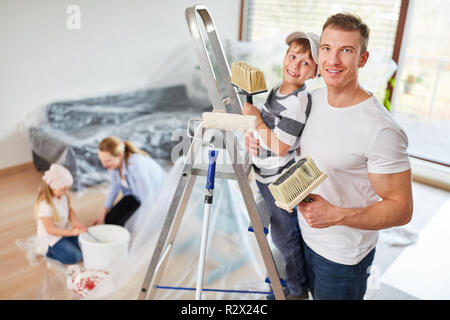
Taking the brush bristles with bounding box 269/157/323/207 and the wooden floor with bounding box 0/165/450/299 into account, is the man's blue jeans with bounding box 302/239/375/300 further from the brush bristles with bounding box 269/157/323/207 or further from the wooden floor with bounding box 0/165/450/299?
the wooden floor with bounding box 0/165/450/299

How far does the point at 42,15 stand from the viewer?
2504mm

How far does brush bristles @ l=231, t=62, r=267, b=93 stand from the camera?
1.01m

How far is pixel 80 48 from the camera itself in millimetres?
2715

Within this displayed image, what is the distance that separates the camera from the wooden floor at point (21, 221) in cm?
179

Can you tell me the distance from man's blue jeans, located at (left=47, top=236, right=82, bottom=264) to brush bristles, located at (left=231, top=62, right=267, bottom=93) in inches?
50.6

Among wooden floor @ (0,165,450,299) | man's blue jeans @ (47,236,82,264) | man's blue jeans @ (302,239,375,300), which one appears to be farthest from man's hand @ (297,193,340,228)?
man's blue jeans @ (47,236,82,264)

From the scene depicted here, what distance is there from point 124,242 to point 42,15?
59.4 inches

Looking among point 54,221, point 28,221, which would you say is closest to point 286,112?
point 54,221

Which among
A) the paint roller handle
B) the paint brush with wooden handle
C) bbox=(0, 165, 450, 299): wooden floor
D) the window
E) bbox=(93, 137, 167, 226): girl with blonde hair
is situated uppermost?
the window

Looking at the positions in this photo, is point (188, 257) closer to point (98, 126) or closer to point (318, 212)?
point (318, 212)

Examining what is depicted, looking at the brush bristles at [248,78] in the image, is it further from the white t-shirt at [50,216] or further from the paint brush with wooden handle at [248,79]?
the white t-shirt at [50,216]

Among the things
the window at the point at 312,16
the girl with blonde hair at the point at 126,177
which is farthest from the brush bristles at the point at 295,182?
the window at the point at 312,16
